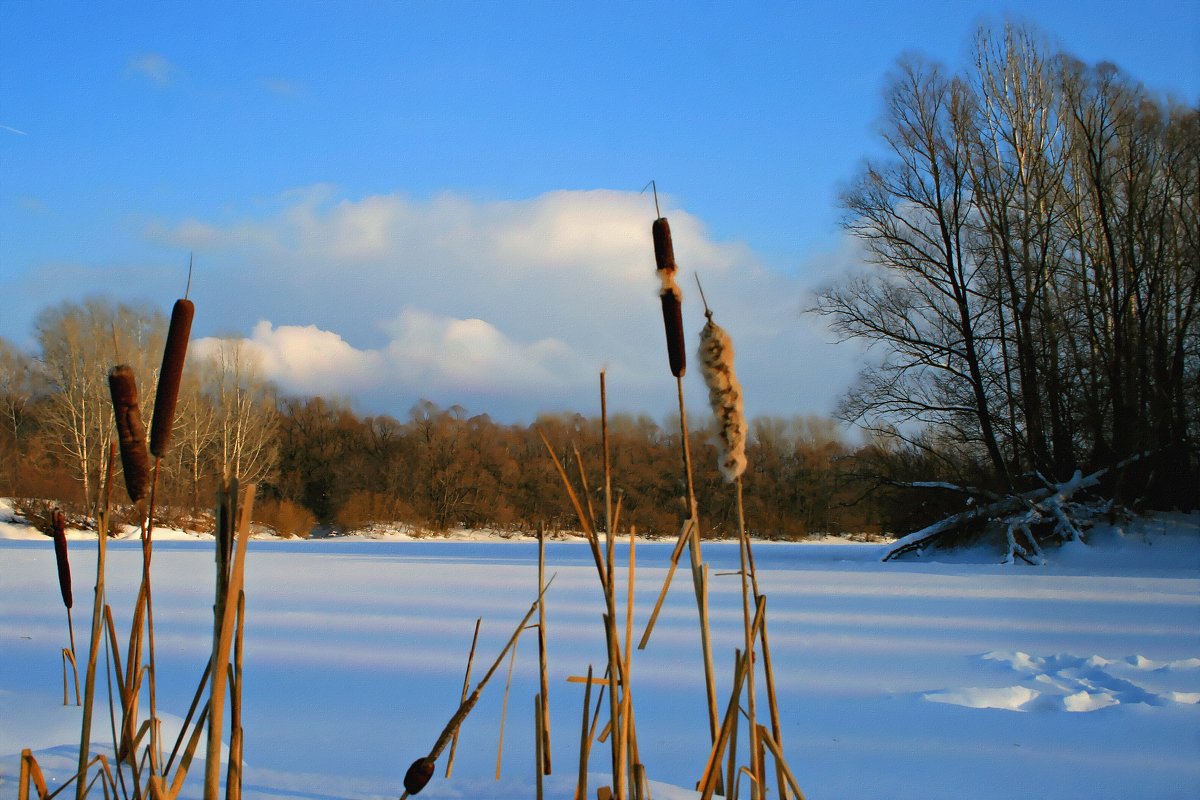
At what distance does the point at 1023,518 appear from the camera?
9.66 meters

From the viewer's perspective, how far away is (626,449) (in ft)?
70.8

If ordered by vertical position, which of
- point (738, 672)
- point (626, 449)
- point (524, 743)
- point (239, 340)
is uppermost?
point (239, 340)

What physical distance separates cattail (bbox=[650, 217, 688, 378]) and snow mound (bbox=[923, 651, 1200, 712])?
2160 mm

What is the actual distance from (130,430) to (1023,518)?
407 inches

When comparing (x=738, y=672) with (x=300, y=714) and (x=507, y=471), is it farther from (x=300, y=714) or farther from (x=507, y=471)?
(x=507, y=471)

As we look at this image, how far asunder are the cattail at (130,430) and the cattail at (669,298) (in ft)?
1.70

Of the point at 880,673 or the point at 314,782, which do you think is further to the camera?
the point at 880,673

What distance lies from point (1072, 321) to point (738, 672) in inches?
468

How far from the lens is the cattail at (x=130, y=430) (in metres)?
0.83

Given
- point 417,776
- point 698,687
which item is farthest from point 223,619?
point 698,687

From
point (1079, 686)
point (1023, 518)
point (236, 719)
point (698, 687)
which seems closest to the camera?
point (236, 719)

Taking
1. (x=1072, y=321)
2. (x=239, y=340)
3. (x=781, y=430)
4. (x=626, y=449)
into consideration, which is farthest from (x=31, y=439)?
(x=1072, y=321)

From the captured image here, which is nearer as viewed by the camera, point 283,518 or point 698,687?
point 698,687

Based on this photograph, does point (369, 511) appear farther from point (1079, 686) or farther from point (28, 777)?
point (28, 777)
